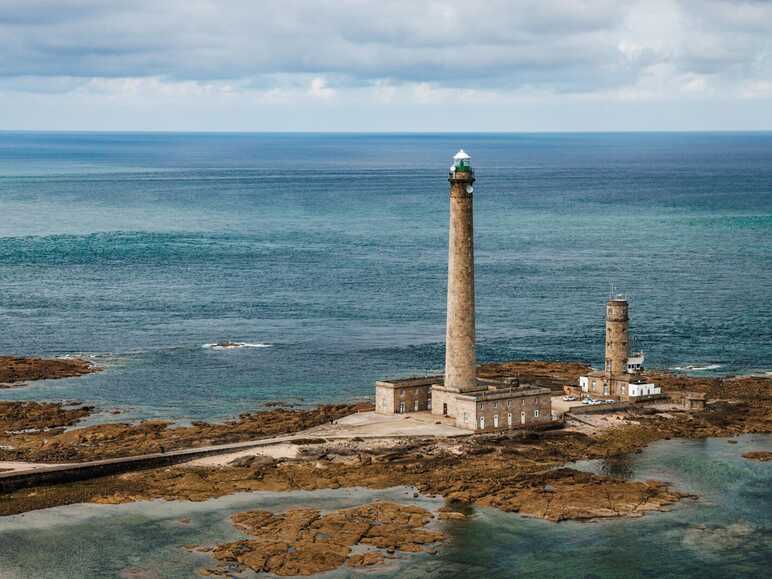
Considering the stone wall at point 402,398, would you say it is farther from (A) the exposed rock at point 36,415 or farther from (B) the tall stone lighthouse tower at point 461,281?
(A) the exposed rock at point 36,415

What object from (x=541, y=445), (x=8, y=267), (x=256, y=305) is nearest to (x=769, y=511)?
(x=541, y=445)

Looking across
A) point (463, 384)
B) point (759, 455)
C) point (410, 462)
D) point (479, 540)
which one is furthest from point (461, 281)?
point (479, 540)

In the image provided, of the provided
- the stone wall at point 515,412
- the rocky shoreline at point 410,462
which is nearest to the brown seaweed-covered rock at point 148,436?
the rocky shoreline at point 410,462

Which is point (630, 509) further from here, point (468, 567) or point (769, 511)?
point (468, 567)

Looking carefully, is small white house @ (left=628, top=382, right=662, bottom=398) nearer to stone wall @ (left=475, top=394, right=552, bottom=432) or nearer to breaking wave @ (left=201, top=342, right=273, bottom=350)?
stone wall @ (left=475, top=394, right=552, bottom=432)

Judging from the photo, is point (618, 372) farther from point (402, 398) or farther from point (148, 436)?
point (148, 436)

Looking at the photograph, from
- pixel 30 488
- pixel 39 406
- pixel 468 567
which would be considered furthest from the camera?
A: pixel 39 406
